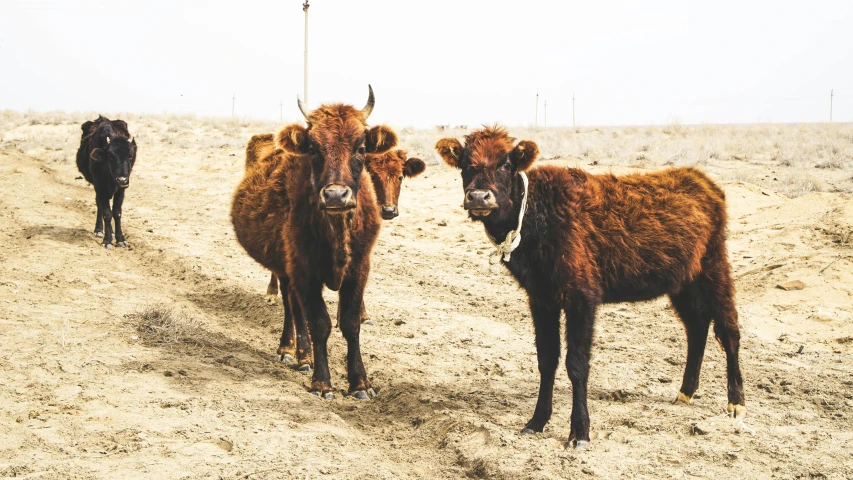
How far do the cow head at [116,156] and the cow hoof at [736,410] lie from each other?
11.1 m

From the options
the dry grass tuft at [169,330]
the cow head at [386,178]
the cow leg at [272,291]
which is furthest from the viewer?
the cow leg at [272,291]

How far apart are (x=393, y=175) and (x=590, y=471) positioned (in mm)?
6528

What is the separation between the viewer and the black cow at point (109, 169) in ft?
44.6

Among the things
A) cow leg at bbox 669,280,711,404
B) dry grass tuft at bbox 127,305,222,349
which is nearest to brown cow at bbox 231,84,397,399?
dry grass tuft at bbox 127,305,222,349

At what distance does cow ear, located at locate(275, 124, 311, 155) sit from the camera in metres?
6.97

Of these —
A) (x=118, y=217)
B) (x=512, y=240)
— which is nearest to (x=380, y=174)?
(x=512, y=240)

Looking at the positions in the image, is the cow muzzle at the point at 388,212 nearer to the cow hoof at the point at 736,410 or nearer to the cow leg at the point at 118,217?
the cow hoof at the point at 736,410

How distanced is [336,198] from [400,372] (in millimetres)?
2367

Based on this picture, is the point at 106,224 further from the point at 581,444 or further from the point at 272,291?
the point at 581,444

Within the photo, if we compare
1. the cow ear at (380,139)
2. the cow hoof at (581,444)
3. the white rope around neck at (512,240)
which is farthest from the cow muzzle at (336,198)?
the cow hoof at (581,444)

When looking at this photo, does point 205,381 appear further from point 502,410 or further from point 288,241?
point 502,410

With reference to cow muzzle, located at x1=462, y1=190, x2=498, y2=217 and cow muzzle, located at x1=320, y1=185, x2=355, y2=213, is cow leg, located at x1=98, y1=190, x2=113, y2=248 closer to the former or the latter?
cow muzzle, located at x1=320, y1=185, x2=355, y2=213

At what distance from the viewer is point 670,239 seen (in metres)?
6.59

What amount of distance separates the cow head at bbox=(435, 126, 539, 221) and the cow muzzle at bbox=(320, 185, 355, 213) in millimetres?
999
